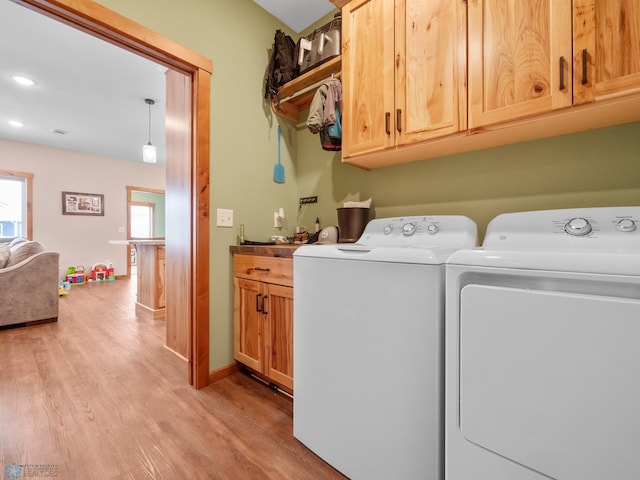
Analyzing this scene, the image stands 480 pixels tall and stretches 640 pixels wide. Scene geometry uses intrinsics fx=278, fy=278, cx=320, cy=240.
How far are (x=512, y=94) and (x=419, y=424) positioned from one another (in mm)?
1274

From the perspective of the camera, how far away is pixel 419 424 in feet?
2.88

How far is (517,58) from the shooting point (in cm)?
110

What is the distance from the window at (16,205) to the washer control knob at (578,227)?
749cm

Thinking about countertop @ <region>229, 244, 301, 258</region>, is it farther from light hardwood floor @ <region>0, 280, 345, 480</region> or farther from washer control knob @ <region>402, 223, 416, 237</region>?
light hardwood floor @ <region>0, 280, 345, 480</region>

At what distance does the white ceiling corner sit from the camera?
6.84 ft

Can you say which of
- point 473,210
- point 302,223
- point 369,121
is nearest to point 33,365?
point 302,223

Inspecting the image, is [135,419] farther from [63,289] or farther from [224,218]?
[63,289]

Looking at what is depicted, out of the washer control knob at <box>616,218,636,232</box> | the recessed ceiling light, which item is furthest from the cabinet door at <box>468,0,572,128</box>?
the recessed ceiling light

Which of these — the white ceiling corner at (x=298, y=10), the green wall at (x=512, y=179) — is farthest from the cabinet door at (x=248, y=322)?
the white ceiling corner at (x=298, y=10)

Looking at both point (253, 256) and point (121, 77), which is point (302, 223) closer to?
point (253, 256)

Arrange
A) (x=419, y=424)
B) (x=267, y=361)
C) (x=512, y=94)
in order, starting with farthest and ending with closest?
(x=267, y=361) < (x=512, y=94) < (x=419, y=424)

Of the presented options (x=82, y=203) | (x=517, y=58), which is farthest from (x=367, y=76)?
(x=82, y=203)

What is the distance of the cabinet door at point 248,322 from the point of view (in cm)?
174

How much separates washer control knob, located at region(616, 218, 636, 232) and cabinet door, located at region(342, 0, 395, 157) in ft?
3.07
